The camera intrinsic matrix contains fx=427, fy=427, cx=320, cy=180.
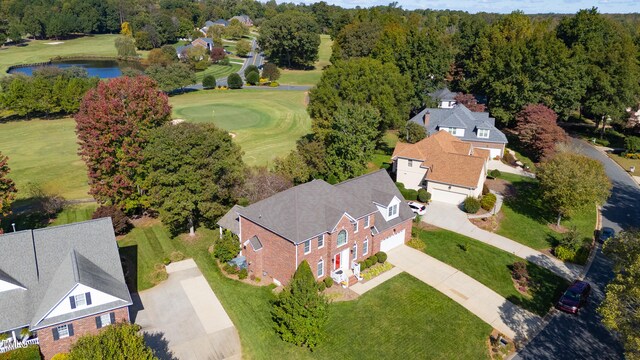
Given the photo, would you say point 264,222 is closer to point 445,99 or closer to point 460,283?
point 460,283

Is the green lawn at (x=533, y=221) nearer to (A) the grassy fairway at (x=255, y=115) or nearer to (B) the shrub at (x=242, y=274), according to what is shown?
(B) the shrub at (x=242, y=274)

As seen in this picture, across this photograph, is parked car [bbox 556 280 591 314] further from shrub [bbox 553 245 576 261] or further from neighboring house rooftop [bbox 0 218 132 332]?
neighboring house rooftop [bbox 0 218 132 332]

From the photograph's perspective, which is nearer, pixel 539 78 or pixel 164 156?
pixel 164 156

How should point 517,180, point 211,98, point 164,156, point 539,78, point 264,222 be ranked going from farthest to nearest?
point 211,98, point 539,78, point 517,180, point 164,156, point 264,222

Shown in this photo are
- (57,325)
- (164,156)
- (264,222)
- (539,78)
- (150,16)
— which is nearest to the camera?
(57,325)

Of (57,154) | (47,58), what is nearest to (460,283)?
(57,154)

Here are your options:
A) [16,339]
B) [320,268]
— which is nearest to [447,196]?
[320,268]
